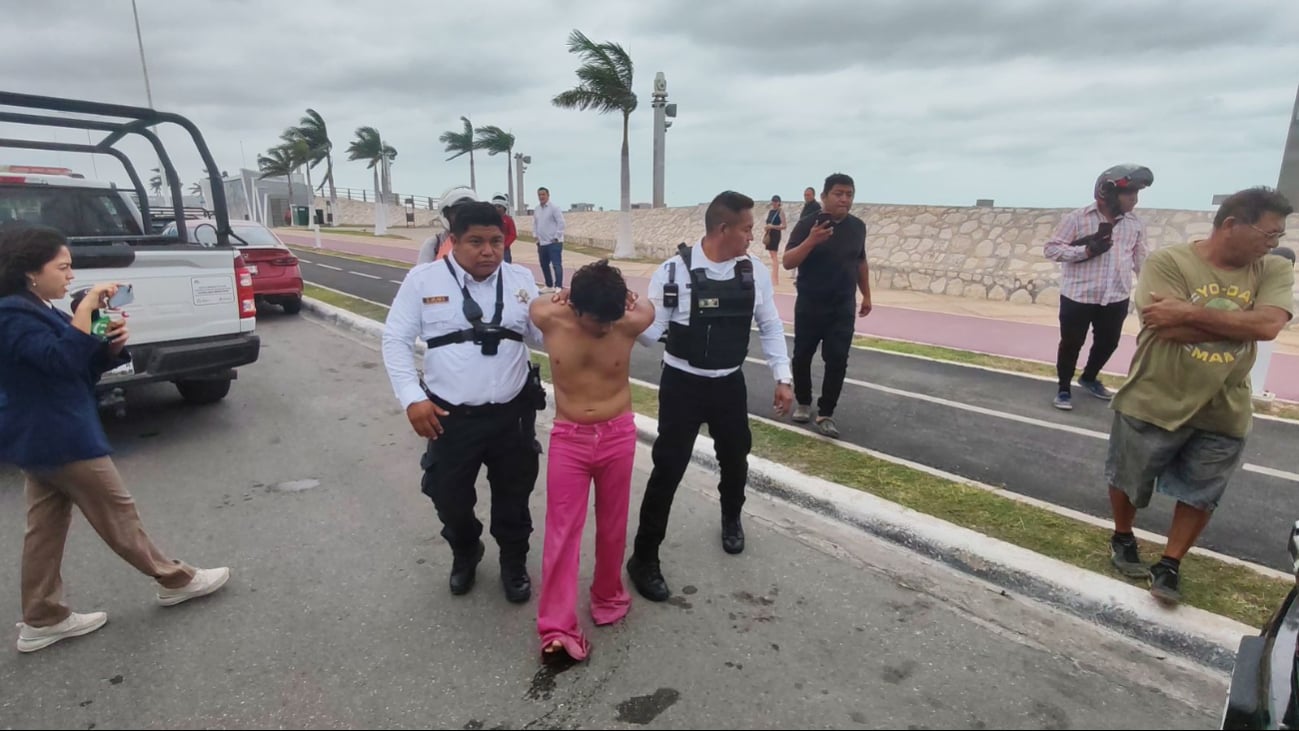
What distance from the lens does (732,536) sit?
12.1 feet

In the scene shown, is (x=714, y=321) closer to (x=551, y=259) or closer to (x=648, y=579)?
(x=648, y=579)

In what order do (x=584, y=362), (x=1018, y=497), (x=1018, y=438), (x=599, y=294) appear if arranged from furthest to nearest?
(x=1018, y=438) < (x=1018, y=497) < (x=584, y=362) < (x=599, y=294)

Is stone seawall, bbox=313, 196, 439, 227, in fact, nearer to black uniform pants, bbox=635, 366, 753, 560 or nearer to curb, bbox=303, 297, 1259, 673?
curb, bbox=303, 297, 1259, 673

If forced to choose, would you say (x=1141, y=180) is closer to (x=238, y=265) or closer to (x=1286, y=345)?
(x=1286, y=345)

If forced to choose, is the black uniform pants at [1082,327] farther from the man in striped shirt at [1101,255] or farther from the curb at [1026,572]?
the curb at [1026,572]

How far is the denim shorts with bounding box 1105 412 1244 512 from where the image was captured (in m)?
3.00

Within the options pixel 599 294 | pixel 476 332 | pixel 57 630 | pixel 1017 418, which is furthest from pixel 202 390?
pixel 1017 418

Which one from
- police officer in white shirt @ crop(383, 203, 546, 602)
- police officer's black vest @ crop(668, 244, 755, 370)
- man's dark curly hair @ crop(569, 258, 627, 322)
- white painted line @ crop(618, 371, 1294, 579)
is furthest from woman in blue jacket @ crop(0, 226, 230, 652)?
white painted line @ crop(618, 371, 1294, 579)

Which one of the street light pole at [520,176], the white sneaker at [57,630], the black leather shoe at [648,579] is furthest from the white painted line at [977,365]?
the street light pole at [520,176]

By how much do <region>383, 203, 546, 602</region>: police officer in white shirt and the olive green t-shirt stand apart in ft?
8.66

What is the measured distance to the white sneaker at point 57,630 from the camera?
9.08 feet

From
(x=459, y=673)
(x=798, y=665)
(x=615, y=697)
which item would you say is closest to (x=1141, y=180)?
(x=798, y=665)

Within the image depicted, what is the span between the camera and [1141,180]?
5270 mm

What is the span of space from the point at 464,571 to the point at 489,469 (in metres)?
0.49
